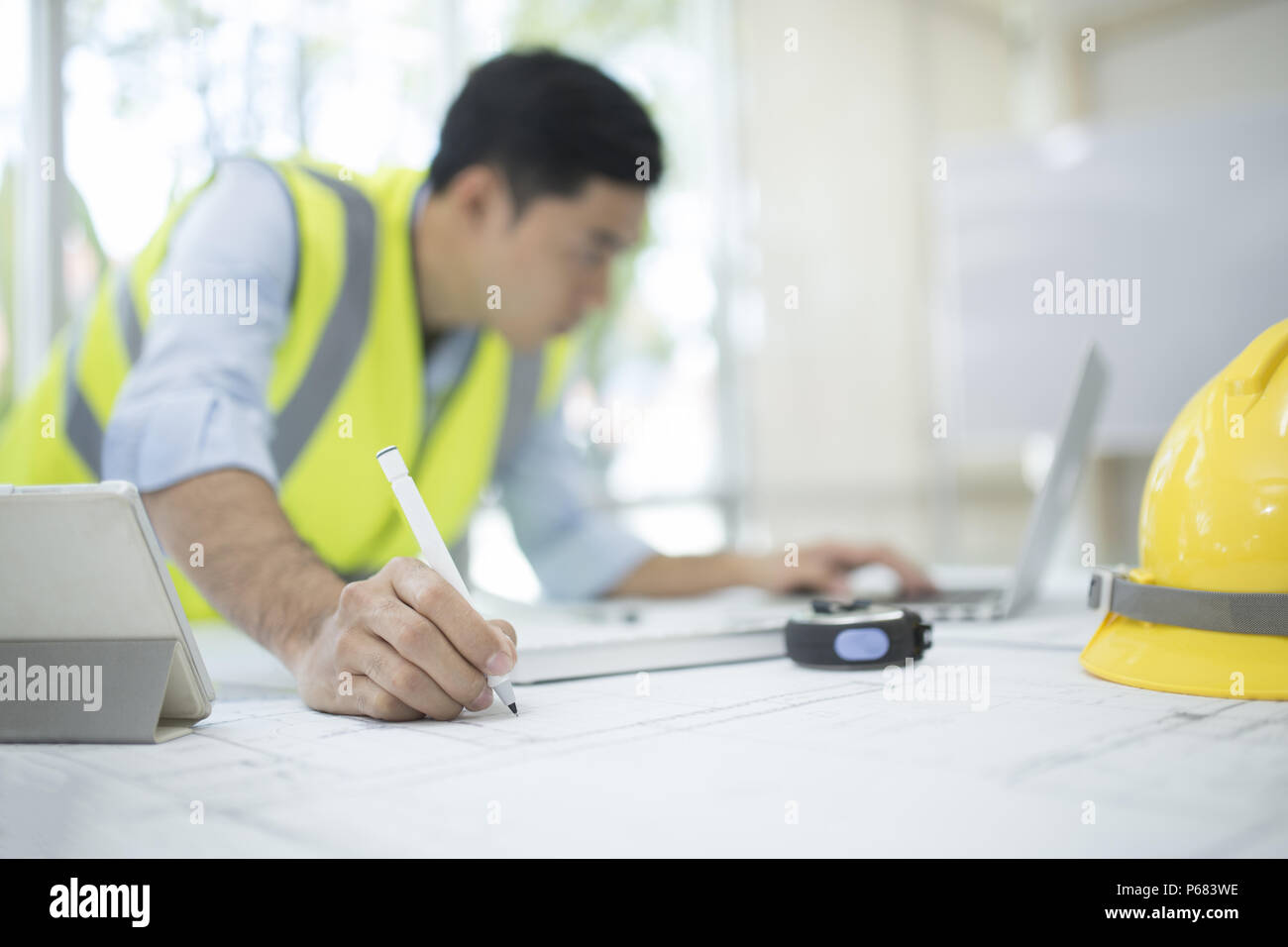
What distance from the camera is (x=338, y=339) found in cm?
135

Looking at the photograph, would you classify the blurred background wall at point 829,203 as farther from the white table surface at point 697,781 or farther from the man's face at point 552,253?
the white table surface at point 697,781

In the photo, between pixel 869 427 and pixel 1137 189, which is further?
pixel 869 427

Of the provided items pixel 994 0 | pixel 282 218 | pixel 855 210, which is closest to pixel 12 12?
pixel 282 218

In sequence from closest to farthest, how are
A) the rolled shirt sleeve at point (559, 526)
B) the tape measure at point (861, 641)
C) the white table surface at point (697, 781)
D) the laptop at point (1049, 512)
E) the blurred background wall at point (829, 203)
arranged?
1. the white table surface at point (697, 781)
2. the tape measure at point (861, 641)
3. the laptop at point (1049, 512)
4. the rolled shirt sleeve at point (559, 526)
5. the blurred background wall at point (829, 203)

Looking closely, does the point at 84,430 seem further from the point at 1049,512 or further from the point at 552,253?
the point at 1049,512

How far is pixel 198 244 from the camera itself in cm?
117

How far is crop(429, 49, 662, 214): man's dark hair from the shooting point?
1437mm

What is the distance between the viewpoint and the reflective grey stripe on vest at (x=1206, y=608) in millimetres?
672

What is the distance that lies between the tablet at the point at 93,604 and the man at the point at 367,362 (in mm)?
185

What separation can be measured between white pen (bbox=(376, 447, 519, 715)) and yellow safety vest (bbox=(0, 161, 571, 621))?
57cm

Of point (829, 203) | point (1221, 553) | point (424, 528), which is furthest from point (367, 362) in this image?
point (829, 203)

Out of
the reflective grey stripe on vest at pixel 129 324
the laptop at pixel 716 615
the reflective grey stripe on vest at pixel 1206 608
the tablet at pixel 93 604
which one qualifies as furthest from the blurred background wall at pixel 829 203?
the reflective grey stripe on vest at pixel 1206 608

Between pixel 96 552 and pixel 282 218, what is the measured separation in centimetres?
75

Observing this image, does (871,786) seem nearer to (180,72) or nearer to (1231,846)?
(1231,846)
